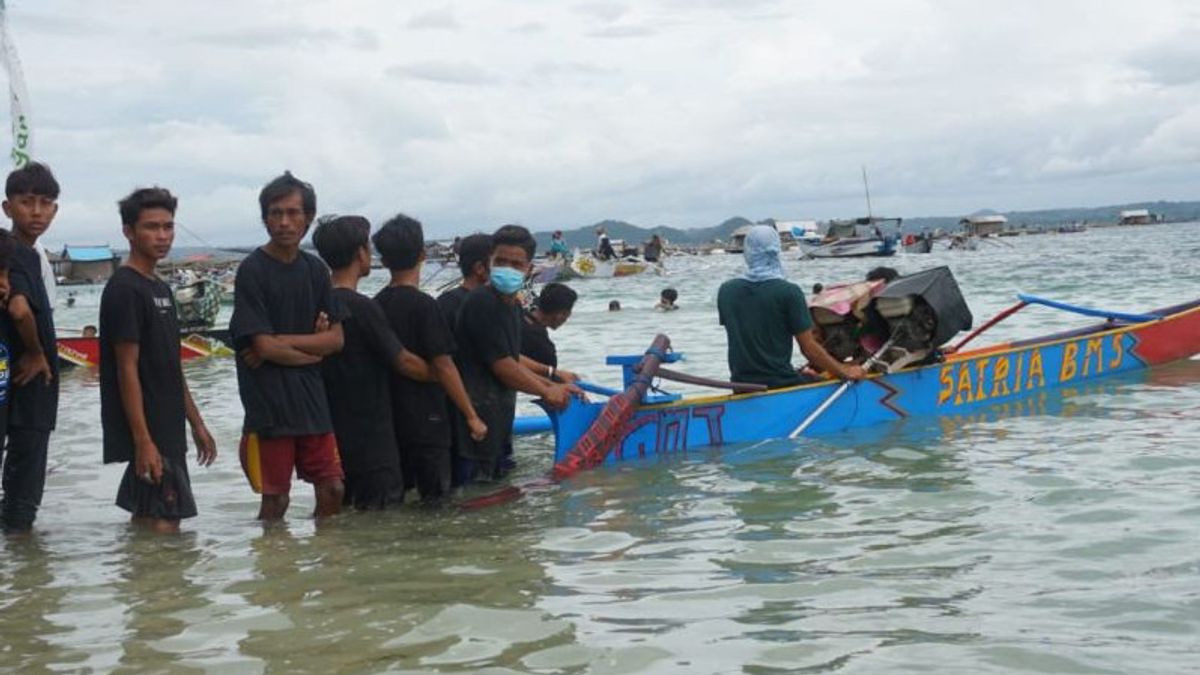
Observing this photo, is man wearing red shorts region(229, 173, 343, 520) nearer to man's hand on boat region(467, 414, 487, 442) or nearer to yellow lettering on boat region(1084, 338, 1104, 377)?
man's hand on boat region(467, 414, 487, 442)

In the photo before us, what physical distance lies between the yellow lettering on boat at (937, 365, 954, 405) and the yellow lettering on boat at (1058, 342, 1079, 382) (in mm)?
1650

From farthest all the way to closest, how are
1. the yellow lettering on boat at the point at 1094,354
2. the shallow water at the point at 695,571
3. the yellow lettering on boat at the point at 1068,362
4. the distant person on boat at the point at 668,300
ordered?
the distant person on boat at the point at 668,300
the yellow lettering on boat at the point at 1094,354
the yellow lettering on boat at the point at 1068,362
the shallow water at the point at 695,571

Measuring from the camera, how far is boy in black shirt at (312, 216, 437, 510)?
20.6 feet

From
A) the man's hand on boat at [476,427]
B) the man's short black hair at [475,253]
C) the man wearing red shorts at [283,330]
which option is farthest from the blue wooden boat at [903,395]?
the man wearing red shorts at [283,330]

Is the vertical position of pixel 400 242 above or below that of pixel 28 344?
above

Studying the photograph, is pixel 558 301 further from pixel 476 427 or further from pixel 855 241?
pixel 855 241

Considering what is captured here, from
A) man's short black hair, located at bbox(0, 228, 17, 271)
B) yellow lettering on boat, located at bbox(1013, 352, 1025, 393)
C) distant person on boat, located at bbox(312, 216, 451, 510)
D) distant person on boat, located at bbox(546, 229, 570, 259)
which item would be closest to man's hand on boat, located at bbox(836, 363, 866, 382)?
yellow lettering on boat, located at bbox(1013, 352, 1025, 393)

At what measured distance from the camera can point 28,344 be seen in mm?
5879

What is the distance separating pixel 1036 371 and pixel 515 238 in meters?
5.82

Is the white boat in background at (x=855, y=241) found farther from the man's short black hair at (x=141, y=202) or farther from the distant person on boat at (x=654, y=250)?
the man's short black hair at (x=141, y=202)

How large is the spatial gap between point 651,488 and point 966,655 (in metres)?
3.43

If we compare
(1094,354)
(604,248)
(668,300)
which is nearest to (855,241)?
(604,248)

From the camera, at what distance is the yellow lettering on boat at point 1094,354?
11.6m

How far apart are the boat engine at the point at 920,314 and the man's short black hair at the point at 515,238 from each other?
3.70 meters
